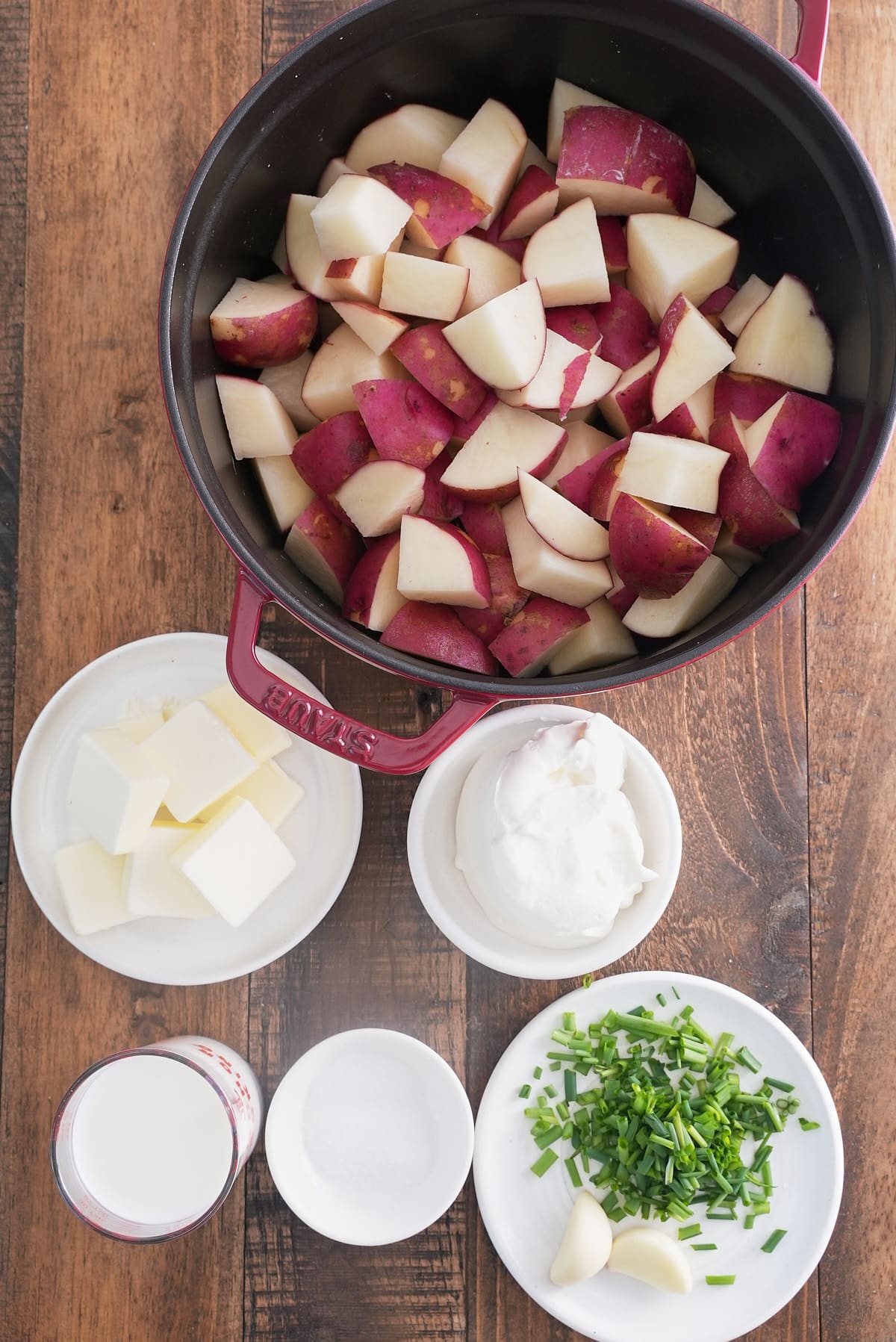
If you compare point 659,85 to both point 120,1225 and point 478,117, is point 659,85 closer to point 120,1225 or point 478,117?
point 478,117

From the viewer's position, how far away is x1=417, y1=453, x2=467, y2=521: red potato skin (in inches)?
36.4

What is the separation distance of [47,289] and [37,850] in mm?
627

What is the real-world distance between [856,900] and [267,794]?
685mm

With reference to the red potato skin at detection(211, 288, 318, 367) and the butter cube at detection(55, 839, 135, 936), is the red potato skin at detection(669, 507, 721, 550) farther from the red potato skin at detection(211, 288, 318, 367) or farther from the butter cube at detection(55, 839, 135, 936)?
the butter cube at detection(55, 839, 135, 936)

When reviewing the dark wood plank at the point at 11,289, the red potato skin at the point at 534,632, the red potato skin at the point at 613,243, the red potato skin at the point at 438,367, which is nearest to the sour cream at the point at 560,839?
the red potato skin at the point at 534,632

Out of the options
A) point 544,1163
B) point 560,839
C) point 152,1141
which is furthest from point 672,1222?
point 152,1141

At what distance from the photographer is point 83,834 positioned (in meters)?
1.11

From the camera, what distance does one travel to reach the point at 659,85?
0.93 m

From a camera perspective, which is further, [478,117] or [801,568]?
[478,117]

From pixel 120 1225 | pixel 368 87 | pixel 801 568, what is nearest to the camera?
pixel 801 568

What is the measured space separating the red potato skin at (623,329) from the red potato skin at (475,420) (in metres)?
0.12

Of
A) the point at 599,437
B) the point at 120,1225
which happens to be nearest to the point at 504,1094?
the point at 120,1225

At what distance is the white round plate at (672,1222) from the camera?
109cm

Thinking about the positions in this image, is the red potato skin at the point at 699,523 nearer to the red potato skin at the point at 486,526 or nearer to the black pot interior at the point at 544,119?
the black pot interior at the point at 544,119
